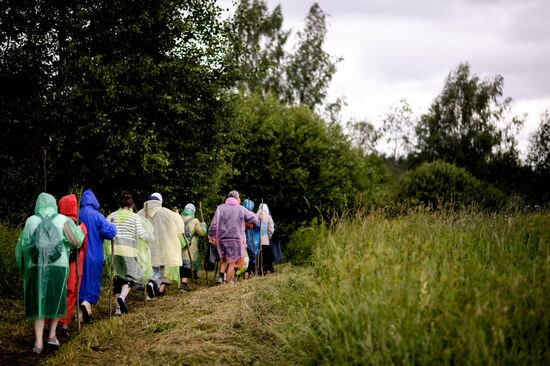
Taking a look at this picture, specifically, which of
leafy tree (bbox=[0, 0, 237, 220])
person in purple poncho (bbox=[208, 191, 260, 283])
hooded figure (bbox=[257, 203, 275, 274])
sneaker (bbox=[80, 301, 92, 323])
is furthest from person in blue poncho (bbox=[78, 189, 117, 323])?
hooded figure (bbox=[257, 203, 275, 274])

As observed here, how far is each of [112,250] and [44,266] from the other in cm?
226

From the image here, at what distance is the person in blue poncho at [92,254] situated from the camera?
358 inches

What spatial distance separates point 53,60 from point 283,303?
12261 millimetres

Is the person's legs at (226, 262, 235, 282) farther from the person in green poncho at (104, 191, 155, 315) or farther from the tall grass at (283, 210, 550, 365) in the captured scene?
the tall grass at (283, 210, 550, 365)

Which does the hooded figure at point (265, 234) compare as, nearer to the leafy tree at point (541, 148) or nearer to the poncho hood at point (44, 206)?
the poncho hood at point (44, 206)

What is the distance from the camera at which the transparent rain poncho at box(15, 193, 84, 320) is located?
756cm

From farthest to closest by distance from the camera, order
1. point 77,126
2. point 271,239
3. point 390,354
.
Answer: point 271,239
point 77,126
point 390,354

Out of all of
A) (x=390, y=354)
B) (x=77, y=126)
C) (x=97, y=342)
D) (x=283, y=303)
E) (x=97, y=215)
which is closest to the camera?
(x=390, y=354)

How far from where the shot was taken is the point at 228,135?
19219 mm

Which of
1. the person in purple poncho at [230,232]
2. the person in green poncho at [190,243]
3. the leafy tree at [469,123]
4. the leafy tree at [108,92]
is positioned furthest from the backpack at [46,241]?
the leafy tree at [469,123]

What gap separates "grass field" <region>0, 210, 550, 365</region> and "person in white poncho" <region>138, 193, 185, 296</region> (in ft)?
8.44

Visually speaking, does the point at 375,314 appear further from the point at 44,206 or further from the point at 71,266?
the point at 71,266

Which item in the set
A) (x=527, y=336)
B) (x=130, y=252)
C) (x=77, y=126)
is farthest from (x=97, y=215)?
(x=77, y=126)

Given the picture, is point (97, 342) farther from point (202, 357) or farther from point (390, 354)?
point (390, 354)
